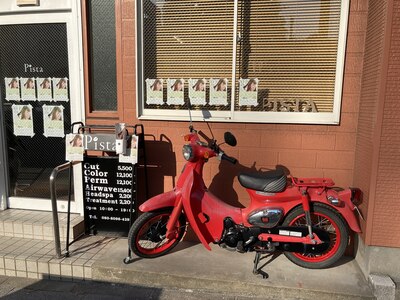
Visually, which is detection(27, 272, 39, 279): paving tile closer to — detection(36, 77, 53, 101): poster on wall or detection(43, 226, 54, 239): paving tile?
detection(43, 226, 54, 239): paving tile

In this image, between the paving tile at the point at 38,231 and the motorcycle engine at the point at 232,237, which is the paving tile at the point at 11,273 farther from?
the motorcycle engine at the point at 232,237

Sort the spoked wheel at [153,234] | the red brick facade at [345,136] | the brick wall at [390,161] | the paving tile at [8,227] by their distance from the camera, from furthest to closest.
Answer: the paving tile at [8,227]
the spoked wheel at [153,234]
the red brick facade at [345,136]
the brick wall at [390,161]

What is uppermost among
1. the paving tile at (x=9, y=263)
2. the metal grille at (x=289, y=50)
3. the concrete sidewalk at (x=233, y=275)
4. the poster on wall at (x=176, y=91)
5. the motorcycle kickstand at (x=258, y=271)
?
the metal grille at (x=289, y=50)

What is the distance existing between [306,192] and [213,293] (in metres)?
1.29

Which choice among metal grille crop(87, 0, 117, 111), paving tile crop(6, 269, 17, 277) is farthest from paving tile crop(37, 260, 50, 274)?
metal grille crop(87, 0, 117, 111)

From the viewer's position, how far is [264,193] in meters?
3.29

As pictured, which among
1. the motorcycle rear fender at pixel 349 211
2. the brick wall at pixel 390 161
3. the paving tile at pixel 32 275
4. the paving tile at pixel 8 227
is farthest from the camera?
the paving tile at pixel 8 227

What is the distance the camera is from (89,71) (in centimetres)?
401

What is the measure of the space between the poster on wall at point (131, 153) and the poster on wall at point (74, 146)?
1.53 feet

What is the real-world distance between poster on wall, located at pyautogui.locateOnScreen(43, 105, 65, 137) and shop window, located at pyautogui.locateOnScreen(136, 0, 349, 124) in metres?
1.06

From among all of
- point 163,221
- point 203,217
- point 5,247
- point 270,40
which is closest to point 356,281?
point 203,217

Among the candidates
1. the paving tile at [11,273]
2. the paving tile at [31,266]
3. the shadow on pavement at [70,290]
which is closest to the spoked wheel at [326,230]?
the shadow on pavement at [70,290]

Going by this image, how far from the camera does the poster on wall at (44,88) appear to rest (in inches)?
165

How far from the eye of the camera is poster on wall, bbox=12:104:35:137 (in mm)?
4320
